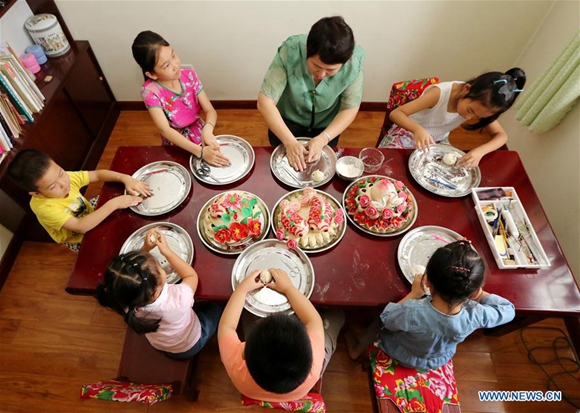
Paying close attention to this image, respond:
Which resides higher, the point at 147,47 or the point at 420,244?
the point at 147,47

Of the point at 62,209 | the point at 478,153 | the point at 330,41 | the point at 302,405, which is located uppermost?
the point at 330,41

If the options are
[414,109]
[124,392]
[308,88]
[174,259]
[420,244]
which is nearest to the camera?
[124,392]

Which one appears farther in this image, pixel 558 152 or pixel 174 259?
pixel 558 152

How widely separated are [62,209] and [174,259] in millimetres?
808

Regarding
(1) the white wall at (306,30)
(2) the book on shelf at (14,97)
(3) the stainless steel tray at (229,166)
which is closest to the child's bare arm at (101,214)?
(3) the stainless steel tray at (229,166)

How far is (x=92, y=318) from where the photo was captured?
2.43m

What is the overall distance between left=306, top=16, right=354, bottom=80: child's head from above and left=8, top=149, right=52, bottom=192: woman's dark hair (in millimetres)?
1413

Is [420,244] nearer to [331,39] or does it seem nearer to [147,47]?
[331,39]

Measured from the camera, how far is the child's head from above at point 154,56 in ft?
6.22

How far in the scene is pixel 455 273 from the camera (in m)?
1.30

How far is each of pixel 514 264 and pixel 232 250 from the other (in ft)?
4.13

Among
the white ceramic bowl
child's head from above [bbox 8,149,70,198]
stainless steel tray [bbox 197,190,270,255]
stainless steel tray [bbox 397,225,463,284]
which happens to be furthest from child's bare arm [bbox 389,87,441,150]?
child's head from above [bbox 8,149,70,198]

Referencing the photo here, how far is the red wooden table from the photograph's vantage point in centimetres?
147

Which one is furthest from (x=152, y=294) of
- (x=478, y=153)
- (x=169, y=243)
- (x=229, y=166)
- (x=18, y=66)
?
(x=18, y=66)
